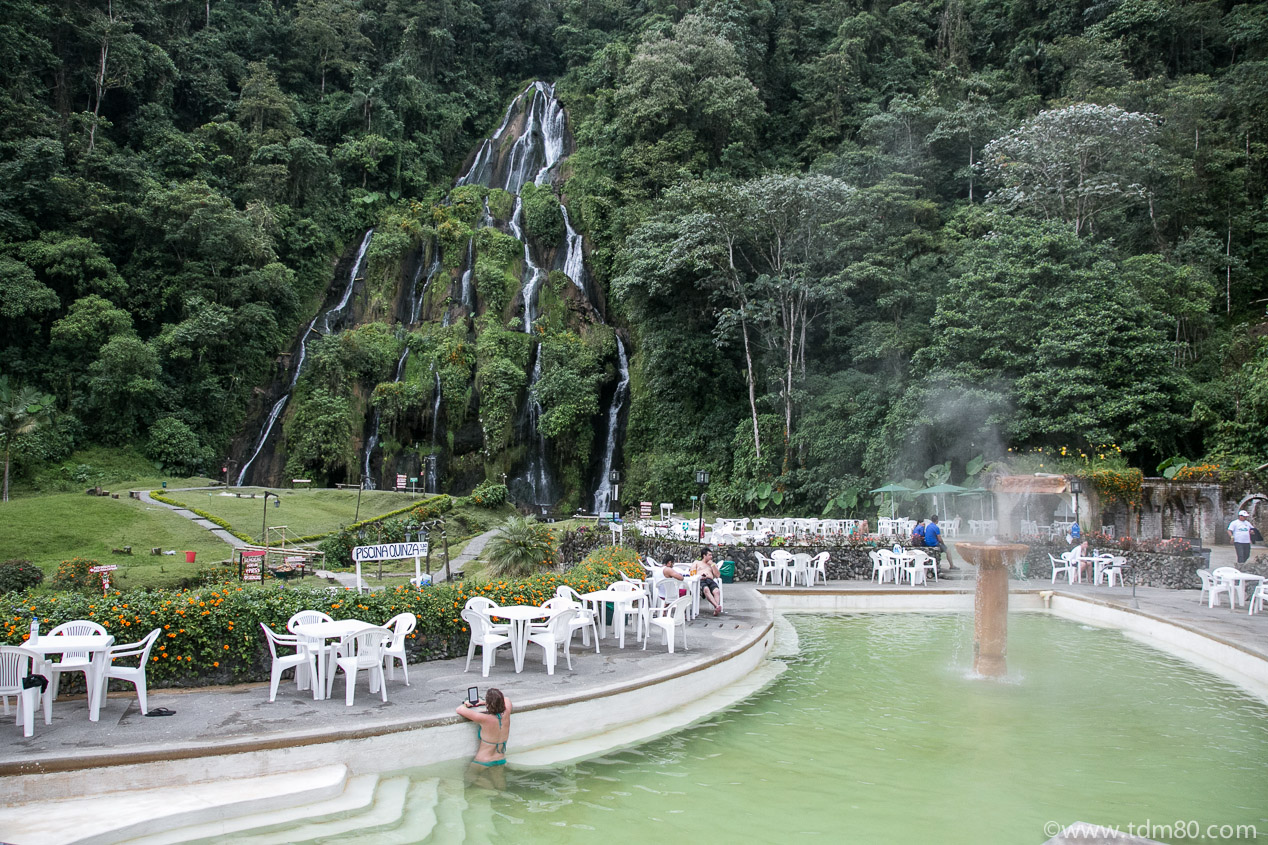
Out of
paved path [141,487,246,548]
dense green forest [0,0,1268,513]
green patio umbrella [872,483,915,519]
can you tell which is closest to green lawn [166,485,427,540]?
paved path [141,487,246,548]

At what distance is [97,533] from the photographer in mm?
17609

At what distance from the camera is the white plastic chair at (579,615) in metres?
9.32

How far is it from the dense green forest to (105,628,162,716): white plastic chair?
21091mm

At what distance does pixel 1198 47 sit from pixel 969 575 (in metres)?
34.0

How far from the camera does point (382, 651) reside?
25.3 feet

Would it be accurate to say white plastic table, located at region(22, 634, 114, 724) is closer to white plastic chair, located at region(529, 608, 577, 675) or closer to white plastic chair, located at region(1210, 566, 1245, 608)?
white plastic chair, located at region(529, 608, 577, 675)

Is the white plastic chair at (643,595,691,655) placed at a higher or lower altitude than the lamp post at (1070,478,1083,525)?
lower

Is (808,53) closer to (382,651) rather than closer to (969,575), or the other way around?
(969,575)

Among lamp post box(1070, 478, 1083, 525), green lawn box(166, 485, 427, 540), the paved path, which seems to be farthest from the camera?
green lawn box(166, 485, 427, 540)

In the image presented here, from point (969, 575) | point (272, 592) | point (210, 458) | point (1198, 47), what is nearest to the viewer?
point (272, 592)

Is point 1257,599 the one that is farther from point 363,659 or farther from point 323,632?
point 323,632

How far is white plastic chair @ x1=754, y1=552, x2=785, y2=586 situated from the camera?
16.4 m

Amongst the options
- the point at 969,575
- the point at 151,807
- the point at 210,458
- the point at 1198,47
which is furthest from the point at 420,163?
the point at 151,807

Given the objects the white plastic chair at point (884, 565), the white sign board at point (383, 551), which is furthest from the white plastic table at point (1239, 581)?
the white sign board at point (383, 551)
